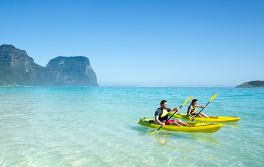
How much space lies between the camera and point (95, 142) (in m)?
11.5

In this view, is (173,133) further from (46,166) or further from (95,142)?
(46,166)

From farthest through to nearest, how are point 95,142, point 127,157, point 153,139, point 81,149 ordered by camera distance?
point 153,139
point 95,142
point 81,149
point 127,157

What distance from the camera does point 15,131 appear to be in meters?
13.6

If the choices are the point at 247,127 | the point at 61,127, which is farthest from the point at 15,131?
the point at 247,127

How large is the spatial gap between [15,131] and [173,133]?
24.7 feet

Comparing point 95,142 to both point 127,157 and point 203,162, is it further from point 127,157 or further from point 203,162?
point 203,162

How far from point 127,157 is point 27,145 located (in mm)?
4112

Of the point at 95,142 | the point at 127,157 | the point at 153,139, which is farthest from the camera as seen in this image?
the point at 153,139

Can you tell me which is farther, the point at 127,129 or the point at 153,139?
the point at 127,129

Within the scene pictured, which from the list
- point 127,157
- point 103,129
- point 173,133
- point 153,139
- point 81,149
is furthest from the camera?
point 103,129

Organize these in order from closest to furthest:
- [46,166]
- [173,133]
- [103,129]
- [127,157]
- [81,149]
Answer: [46,166], [127,157], [81,149], [173,133], [103,129]

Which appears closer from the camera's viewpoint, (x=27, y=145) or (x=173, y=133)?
(x=27, y=145)

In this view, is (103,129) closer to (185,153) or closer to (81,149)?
(81,149)

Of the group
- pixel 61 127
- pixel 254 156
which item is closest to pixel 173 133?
pixel 254 156
